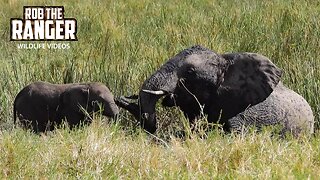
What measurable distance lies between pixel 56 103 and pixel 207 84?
1366mm

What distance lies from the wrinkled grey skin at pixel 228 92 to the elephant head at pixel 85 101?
301mm

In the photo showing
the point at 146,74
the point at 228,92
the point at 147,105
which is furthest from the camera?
the point at 146,74

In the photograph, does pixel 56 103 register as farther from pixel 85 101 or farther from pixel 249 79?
pixel 249 79

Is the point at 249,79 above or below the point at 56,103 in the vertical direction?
above

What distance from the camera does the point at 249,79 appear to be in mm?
5754

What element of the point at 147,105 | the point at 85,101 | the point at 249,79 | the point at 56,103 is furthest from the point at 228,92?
the point at 56,103

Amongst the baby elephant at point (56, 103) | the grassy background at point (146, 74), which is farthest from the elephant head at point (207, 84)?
the baby elephant at point (56, 103)

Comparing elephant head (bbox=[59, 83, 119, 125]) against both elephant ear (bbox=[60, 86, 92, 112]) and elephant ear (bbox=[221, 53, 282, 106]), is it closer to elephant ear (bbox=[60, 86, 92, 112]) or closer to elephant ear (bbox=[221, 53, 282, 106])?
elephant ear (bbox=[60, 86, 92, 112])

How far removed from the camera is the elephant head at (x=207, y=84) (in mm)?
5336

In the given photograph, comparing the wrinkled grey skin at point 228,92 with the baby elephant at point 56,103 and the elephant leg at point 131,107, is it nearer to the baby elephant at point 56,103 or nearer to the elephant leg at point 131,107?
the elephant leg at point 131,107

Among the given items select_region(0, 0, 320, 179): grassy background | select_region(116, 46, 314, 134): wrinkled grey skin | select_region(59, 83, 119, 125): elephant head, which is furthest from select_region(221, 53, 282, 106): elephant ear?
select_region(59, 83, 119, 125): elephant head

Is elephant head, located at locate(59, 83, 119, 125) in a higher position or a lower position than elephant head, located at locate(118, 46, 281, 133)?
lower

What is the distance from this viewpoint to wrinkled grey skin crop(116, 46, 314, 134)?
5.44 meters

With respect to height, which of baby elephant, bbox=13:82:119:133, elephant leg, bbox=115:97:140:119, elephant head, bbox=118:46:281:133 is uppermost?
elephant head, bbox=118:46:281:133
